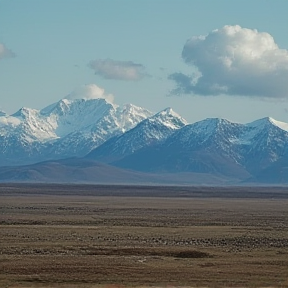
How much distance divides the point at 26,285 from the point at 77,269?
628 cm

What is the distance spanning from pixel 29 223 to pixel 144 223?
12.3m

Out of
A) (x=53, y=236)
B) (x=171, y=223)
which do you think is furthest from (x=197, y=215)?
(x=53, y=236)

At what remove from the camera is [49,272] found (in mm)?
46812

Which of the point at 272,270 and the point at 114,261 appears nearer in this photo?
the point at 272,270

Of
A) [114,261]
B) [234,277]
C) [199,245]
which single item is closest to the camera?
[234,277]

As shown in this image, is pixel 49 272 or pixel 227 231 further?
pixel 227 231

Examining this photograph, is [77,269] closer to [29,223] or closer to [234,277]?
[234,277]

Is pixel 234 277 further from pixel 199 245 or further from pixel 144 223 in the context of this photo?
pixel 144 223

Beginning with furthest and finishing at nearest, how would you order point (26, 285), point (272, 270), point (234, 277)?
point (272, 270) → point (234, 277) → point (26, 285)

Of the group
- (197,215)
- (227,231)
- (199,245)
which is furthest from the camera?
(197,215)

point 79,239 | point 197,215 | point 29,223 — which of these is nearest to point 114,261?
point 79,239

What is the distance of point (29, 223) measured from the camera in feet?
278

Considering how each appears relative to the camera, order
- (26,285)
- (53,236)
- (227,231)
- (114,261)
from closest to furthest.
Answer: (26,285) < (114,261) < (53,236) < (227,231)

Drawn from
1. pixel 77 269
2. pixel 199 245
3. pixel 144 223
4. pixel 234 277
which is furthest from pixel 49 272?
pixel 144 223
